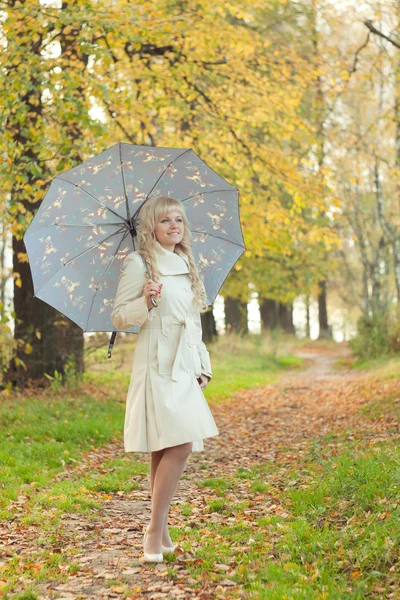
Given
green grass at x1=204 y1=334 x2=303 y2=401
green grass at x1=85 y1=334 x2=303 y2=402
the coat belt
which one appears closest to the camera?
the coat belt

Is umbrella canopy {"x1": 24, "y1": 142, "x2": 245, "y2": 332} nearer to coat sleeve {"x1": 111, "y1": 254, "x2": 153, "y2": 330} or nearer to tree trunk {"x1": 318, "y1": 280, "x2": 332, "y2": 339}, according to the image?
coat sleeve {"x1": 111, "y1": 254, "x2": 153, "y2": 330}

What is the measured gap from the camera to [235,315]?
28.3m

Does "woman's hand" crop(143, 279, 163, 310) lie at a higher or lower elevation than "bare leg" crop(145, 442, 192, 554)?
higher

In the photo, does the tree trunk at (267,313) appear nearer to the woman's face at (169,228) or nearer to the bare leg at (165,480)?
the woman's face at (169,228)

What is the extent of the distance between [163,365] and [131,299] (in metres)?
0.47

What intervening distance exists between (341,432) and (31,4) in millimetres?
6287

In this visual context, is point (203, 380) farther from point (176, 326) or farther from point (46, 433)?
point (46, 433)

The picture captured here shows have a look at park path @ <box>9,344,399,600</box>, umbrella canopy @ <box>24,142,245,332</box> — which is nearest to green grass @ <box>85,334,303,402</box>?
park path @ <box>9,344,399,600</box>

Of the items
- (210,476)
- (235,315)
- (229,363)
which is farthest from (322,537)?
(235,315)

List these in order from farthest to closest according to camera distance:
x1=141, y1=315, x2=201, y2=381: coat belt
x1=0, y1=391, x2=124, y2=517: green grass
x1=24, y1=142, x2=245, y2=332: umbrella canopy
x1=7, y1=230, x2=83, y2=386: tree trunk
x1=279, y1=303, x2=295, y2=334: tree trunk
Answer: x1=279, y1=303, x2=295, y2=334: tree trunk, x1=7, y1=230, x2=83, y2=386: tree trunk, x1=0, y1=391, x2=124, y2=517: green grass, x1=24, y1=142, x2=245, y2=332: umbrella canopy, x1=141, y1=315, x2=201, y2=381: coat belt

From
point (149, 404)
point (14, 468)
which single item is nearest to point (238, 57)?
point (14, 468)

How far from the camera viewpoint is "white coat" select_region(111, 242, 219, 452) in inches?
173

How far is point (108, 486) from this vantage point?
264 inches

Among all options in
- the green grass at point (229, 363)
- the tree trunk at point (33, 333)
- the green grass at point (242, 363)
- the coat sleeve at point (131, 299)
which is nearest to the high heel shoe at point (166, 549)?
the coat sleeve at point (131, 299)
